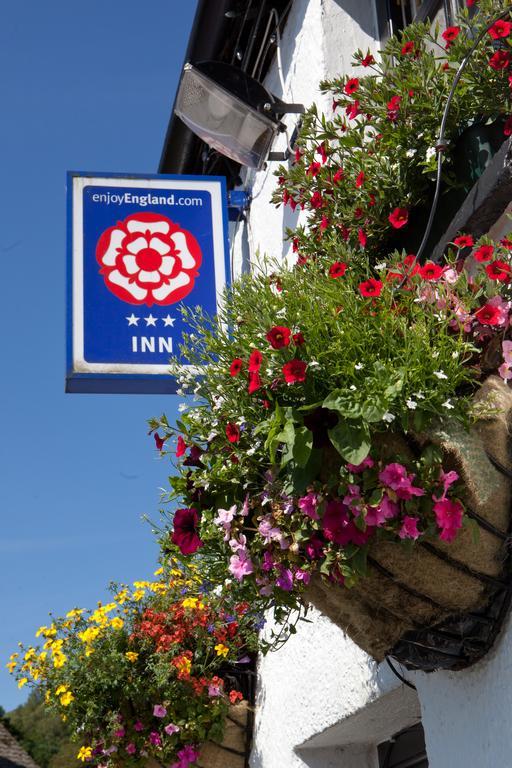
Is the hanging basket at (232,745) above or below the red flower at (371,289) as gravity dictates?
below

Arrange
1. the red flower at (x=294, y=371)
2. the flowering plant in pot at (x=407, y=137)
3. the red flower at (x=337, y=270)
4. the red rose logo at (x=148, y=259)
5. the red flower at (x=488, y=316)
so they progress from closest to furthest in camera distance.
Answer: the red flower at (x=294, y=371) < the red flower at (x=488, y=316) < the red flower at (x=337, y=270) < the flowering plant in pot at (x=407, y=137) < the red rose logo at (x=148, y=259)

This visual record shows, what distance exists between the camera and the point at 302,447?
2066mm

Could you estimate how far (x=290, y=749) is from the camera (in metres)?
4.22

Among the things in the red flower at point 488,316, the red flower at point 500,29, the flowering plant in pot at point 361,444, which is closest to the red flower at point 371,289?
the flowering plant in pot at point 361,444

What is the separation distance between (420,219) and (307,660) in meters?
1.99

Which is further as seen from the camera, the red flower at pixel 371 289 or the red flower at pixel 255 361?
the red flower at pixel 371 289

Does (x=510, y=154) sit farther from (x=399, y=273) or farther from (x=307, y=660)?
(x=307, y=660)

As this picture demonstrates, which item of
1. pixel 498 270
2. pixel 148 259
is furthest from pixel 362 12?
pixel 498 270

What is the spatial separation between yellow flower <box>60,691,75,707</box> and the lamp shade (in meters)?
2.84

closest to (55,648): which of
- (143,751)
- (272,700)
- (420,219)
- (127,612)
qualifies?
(127,612)

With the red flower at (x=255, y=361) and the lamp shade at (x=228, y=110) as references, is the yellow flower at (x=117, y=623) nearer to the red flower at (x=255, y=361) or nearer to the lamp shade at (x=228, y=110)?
the lamp shade at (x=228, y=110)

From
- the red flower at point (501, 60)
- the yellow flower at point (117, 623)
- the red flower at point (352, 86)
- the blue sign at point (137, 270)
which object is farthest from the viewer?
the yellow flower at point (117, 623)

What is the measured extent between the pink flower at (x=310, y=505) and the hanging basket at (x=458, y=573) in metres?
0.17

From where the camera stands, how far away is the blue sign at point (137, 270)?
4.31 metres
